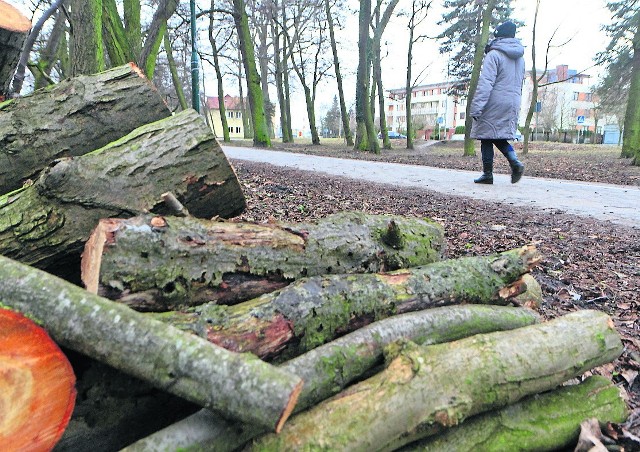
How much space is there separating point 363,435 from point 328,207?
4.84 meters

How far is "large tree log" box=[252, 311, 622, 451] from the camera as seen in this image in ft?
5.24

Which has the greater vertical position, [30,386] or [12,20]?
[12,20]

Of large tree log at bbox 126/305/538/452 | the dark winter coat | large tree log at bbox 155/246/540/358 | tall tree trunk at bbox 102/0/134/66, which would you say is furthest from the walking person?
tall tree trunk at bbox 102/0/134/66

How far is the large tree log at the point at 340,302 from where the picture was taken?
188cm

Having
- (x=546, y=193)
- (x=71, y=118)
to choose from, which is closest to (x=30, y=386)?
(x=71, y=118)

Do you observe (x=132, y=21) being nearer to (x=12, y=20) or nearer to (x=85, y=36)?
(x=85, y=36)

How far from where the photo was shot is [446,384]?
177 cm

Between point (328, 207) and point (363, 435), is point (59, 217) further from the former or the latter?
point (328, 207)

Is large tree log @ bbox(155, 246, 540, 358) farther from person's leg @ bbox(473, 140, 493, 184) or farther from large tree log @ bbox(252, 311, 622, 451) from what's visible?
person's leg @ bbox(473, 140, 493, 184)

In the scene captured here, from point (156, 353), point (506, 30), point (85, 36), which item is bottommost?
point (156, 353)

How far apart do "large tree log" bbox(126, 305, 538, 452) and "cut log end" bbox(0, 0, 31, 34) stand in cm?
377

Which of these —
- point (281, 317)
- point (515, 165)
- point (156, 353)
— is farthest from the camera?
point (515, 165)

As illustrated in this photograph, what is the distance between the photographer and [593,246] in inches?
175

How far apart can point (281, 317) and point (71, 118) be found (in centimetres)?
234
